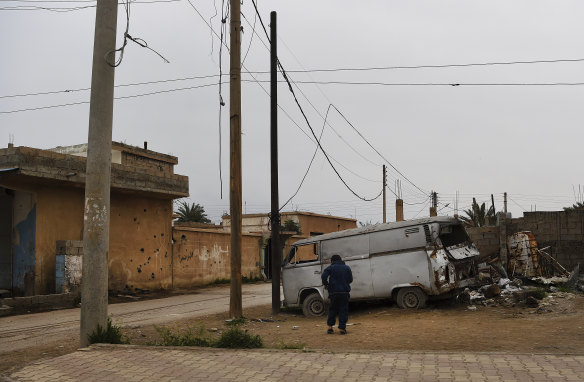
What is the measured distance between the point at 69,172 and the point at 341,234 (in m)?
9.80

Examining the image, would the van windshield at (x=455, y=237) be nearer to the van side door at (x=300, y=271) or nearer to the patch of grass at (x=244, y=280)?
Answer: the van side door at (x=300, y=271)

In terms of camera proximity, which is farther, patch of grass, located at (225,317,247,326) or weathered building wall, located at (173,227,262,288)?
weathered building wall, located at (173,227,262,288)

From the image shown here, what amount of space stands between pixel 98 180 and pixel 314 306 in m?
6.81

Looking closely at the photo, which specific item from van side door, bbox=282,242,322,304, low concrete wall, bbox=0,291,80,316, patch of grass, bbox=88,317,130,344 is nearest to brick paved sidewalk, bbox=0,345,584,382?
patch of grass, bbox=88,317,130,344

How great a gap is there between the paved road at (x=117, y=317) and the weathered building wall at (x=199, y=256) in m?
4.23

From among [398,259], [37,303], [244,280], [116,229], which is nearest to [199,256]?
[244,280]

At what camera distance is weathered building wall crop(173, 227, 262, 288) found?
79.3ft

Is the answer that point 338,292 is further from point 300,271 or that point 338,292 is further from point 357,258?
point 300,271

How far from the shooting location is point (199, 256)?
25.4 m

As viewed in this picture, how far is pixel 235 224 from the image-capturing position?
38.3 ft

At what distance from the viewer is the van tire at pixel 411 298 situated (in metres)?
11.7

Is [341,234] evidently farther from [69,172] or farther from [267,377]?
[69,172]

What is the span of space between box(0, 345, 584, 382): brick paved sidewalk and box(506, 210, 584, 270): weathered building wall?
10.0m

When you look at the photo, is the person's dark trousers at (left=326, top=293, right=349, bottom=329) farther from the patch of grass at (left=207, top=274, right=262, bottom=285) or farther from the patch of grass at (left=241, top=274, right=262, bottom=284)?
the patch of grass at (left=241, top=274, right=262, bottom=284)
